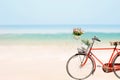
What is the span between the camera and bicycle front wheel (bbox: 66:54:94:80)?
9.21 meters

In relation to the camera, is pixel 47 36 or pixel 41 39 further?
pixel 47 36

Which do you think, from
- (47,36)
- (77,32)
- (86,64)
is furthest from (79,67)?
(47,36)

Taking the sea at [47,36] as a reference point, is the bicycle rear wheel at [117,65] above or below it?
below

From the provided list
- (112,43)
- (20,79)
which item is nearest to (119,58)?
(112,43)

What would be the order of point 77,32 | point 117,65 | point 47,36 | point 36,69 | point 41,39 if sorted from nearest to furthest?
point 117,65 < point 77,32 < point 36,69 < point 41,39 < point 47,36

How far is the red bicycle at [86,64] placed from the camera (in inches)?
361

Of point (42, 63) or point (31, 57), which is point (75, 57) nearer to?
point (42, 63)

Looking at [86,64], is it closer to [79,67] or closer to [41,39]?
[79,67]

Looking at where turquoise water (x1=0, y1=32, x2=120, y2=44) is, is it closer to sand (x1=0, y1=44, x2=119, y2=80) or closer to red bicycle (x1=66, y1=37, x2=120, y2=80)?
sand (x1=0, y1=44, x2=119, y2=80)

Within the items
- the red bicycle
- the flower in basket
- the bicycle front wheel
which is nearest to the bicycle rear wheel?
the red bicycle

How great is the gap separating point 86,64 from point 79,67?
0.47ft

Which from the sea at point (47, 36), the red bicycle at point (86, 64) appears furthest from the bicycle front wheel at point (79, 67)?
the sea at point (47, 36)

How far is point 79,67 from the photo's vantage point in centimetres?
927

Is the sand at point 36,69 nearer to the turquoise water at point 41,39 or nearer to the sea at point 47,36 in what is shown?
the sea at point 47,36
